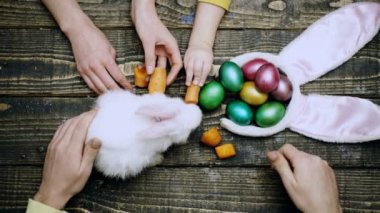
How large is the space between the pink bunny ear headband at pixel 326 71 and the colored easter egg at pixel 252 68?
0.03 meters

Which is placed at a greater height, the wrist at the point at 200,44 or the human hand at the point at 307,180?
the wrist at the point at 200,44

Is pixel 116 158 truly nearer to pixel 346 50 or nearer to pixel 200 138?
pixel 200 138

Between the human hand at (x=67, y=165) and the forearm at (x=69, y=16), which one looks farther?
the forearm at (x=69, y=16)

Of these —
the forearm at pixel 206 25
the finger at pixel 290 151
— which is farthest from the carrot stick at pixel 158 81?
the finger at pixel 290 151

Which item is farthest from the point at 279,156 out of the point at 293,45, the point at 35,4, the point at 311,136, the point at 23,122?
the point at 35,4

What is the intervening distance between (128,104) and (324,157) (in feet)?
1.65

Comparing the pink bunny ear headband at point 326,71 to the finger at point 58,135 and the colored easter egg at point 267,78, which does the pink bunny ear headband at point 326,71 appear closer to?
the colored easter egg at point 267,78

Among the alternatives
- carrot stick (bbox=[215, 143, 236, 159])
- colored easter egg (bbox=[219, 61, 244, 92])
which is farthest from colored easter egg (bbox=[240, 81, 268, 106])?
carrot stick (bbox=[215, 143, 236, 159])

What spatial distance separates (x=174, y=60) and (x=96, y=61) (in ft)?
0.62

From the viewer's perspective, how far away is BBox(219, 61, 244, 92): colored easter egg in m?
1.15

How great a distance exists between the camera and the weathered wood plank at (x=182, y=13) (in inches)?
50.4

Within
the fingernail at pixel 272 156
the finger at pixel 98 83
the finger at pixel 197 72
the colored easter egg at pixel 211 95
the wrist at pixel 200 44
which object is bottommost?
the fingernail at pixel 272 156

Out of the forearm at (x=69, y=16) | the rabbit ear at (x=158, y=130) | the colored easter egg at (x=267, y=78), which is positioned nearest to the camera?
the rabbit ear at (x=158, y=130)

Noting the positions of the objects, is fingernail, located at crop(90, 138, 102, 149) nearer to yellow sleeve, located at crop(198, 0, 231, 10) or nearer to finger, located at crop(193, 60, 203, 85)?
finger, located at crop(193, 60, 203, 85)
